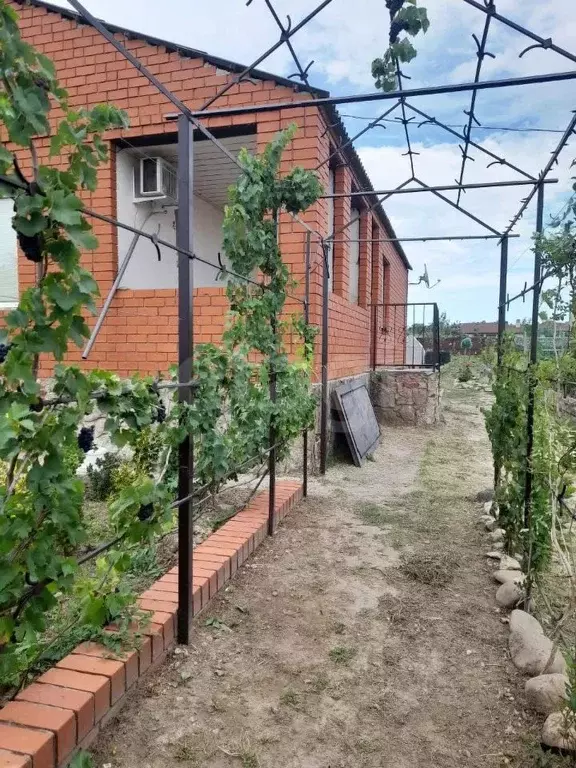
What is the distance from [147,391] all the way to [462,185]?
3.29 metres

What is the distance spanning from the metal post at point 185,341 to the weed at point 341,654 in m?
0.59

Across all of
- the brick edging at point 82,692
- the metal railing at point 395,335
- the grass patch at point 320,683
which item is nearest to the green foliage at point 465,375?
the metal railing at point 395,335

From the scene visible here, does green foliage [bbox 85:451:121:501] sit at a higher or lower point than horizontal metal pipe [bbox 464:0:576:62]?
lower

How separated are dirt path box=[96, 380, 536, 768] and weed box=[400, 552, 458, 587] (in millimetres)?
11

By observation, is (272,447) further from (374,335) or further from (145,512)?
(374,335)

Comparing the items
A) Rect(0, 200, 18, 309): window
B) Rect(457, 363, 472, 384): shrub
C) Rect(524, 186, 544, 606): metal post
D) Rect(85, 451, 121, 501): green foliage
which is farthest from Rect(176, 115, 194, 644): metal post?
Rect(457, 363, 472, 384): shrub

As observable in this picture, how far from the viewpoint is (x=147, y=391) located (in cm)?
168

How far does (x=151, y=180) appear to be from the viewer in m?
5.64

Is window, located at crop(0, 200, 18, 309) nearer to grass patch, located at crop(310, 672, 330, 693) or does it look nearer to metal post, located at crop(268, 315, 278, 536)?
metal post, located at crop(268, 315, 278, 536)

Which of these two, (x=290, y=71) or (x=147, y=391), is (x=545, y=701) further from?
(x=290, y=71)

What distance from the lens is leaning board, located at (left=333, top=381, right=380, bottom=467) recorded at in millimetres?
5719

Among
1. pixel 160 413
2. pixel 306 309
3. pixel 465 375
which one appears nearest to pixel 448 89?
pixel 160 413

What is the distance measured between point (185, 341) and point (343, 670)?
1.41 meters

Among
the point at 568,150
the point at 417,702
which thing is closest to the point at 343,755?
the point at 417,702
